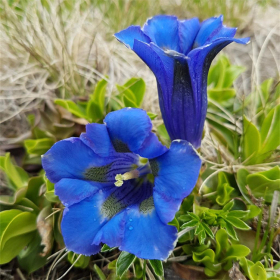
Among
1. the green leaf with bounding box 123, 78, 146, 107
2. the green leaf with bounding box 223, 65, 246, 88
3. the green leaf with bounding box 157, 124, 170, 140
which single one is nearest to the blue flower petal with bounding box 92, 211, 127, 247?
the green leaf with bounding box 157, 124, 170, 140

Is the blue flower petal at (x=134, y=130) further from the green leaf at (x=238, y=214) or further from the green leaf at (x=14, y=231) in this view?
the green leaf at (x=14, y=231)

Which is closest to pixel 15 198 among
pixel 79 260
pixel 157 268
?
pixel 79 260

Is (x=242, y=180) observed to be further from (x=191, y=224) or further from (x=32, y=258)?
(x=32, y=258)

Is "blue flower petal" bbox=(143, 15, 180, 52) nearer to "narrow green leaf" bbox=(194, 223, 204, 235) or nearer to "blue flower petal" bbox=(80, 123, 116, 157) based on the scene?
"blue flower petal" bbox=(80, 123, 116, 157)

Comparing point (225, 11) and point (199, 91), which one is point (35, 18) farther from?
point (225, 11)

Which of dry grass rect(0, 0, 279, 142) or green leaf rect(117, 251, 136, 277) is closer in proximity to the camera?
green leaf rect(117, 251, 136, 277)

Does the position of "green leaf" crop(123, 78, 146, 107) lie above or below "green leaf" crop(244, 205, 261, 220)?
above
